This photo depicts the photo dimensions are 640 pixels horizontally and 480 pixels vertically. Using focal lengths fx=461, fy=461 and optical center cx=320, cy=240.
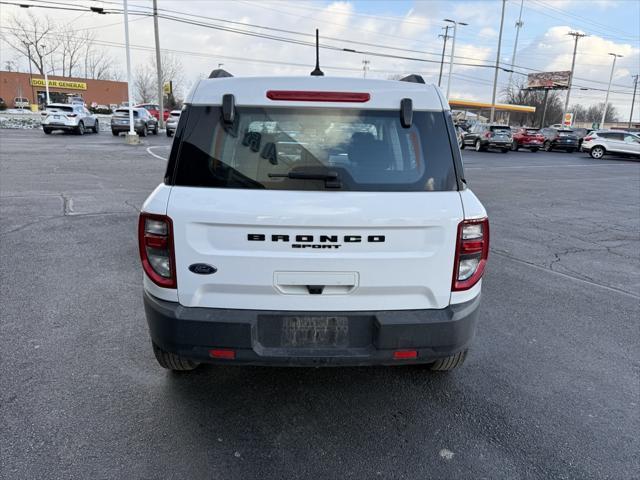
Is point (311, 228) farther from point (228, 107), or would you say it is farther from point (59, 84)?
point (59, 84)

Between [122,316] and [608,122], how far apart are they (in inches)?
5387

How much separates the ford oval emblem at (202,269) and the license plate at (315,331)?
1.51 feet

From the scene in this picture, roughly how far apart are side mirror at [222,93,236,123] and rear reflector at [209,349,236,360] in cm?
125

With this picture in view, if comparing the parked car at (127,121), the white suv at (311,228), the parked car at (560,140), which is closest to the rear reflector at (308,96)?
the white suv at (311,228)

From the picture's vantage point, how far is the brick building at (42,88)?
74875 mm

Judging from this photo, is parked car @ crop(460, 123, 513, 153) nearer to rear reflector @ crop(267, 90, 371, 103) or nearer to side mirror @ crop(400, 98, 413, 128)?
side mirror @ crop(400, 98, 413, 128)

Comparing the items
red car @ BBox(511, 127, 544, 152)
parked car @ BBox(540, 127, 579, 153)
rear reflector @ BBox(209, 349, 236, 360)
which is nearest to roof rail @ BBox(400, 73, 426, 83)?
rear reflector @ BBox(209, 349, 236, 360)

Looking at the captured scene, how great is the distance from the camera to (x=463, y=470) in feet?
8.06

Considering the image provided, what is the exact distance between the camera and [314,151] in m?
2.57

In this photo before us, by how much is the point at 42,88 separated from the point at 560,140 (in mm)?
79050

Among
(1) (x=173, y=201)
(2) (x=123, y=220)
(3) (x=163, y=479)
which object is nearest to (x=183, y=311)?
(1) (x=173, y=201)

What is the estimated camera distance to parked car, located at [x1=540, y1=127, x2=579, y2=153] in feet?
120

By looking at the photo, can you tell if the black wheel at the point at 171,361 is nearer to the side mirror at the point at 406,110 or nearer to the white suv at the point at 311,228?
the white suv at the point at 311,228

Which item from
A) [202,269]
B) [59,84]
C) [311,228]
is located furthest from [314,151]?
[59,84]
